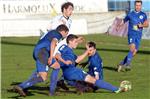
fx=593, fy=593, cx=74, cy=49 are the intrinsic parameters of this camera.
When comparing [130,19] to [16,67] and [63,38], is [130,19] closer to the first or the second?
[16,67]

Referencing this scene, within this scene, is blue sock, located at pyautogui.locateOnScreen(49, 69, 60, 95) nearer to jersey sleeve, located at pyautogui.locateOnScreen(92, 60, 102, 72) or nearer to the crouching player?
the crouching player

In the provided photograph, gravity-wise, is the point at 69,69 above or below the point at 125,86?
above

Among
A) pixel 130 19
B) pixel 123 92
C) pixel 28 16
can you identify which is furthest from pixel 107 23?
pixel 123 92

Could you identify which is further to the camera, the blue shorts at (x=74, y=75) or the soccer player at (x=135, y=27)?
the soccer player at (x=135, y=27)

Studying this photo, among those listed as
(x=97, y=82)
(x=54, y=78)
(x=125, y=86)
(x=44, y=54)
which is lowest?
(x=125, y=86)

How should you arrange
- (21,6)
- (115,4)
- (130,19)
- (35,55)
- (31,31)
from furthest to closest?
1. (115,4)
2. (21,6)
3. (31,31)
4. (130,19)
5. (35,55)

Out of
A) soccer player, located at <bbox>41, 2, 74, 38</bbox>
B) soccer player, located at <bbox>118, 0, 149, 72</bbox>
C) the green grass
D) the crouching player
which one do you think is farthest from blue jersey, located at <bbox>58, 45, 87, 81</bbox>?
soccer player, located at <bbox>118, 0, 149, 72</bbox>

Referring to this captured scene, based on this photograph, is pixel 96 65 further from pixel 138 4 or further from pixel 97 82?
pixel 138 4

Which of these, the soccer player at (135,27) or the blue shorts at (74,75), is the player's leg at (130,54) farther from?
the blue shorts at (74,75)

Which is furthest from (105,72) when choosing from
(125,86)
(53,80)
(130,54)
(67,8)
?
(53,80)

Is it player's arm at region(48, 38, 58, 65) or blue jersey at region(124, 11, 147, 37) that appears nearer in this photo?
player's arm at region(48, 38, 58, 65)

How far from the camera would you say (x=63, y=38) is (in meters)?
12.1

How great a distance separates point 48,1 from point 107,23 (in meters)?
6.64

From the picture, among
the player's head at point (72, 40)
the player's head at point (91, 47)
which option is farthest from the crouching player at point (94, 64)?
the player's head at point (72, 40)
